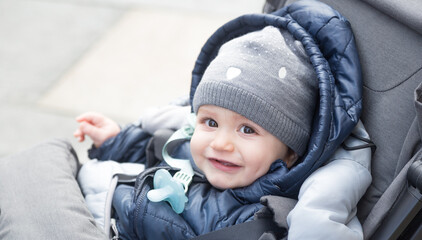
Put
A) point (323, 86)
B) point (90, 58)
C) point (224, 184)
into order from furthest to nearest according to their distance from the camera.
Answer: point (90, 58) < point (224, 184) < point (323, 86)

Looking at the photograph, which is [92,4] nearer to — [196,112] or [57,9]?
[57,9]

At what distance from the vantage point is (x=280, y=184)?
4.26 feet

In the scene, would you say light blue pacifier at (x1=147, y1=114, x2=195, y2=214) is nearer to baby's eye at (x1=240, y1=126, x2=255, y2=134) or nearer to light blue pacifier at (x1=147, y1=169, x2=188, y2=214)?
light blue pacifier at (x1=147, y1=169, x2=188, y2=214)

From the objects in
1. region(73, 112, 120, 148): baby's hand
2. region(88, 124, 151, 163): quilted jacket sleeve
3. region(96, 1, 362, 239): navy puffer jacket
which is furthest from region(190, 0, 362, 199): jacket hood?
region(73, 112, 120, 148): baby's hand

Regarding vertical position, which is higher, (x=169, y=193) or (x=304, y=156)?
(x=304, y=156)

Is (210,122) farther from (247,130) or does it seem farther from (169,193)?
(169,193)

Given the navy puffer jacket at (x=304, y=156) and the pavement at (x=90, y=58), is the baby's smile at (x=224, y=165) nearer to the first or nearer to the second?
the navy puffer jacket at (x=304, y=156)

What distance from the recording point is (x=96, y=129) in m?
1.75

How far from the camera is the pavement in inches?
111

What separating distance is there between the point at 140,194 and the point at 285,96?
1.49ft

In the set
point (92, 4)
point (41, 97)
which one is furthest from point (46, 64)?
point (92, 4)

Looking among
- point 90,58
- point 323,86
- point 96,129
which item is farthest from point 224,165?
point 90,58

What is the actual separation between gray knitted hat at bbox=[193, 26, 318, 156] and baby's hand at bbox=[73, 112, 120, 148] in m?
0.48

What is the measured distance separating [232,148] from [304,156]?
0.20m
